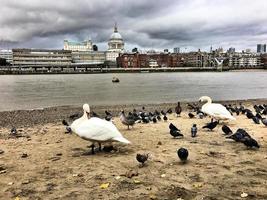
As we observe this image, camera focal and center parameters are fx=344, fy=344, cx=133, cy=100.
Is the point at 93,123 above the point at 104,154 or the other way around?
above

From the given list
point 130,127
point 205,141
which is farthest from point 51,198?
point 130,127

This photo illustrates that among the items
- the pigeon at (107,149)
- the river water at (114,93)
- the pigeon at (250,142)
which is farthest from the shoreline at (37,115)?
the pigeon at (250,142)

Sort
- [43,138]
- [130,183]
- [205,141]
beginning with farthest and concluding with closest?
[43,138], [205,141], [130,183]

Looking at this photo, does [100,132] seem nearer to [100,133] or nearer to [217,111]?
[100,133]

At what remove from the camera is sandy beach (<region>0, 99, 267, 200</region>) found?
22.4ft

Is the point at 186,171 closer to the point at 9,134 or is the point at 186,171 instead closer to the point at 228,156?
the point at 228,156

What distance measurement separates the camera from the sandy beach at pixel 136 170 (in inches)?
269

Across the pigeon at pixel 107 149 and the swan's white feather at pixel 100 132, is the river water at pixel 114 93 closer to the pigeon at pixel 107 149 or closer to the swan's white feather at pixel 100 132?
the pigeon at pixel 107 149

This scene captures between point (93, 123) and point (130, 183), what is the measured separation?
3167 mm

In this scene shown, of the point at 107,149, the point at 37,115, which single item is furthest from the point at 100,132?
the point at 37,115

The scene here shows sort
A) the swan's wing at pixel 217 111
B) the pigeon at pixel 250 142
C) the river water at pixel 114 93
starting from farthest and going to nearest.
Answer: the river water at pixel 114 93 → the swan's wing at pixel 217 111 → the pigeon at pixel 250 142

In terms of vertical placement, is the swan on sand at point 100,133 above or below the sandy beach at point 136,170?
above

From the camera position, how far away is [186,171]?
316 inches

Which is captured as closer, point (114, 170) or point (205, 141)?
point (114, 170)
